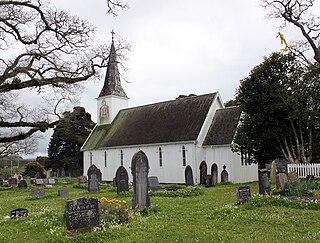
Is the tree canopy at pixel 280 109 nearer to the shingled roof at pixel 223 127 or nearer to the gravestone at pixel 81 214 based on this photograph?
the shingled roof at pixel 223 127

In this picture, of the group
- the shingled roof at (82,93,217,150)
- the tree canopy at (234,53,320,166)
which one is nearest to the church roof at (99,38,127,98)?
the shingled roof at (82,93,217,150)

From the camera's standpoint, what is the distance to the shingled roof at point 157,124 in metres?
32.4

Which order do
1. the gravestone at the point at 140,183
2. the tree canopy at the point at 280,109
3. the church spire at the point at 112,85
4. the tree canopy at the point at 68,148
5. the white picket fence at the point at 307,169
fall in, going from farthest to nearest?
the tree canopy at the point at 68,148 < the church spire at the point at 112,85 < the tree canopy at the point at 280,109 < the white picket fence at the point at 307,169 < the gravestone at the point at 140,183

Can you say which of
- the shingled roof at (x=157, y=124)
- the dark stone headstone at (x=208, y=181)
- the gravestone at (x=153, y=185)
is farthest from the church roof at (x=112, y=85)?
the gravestone at (x=153, y=185)

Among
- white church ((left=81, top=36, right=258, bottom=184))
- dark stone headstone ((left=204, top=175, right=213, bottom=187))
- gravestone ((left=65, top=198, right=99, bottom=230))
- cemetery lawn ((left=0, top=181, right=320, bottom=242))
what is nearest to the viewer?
cemetery lawn ((left=0, top=181, right=320, bottom=242))

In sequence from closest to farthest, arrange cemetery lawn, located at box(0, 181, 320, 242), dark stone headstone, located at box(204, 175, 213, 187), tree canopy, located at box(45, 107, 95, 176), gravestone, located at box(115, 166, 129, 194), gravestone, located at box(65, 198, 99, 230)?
cemetery lawn, located at box(0, 181, 320, 242), gravestone, located at box(65, 198, 99, 230), gravestone, located at box(115, 166, 129, 194), dark stone headstone, located at box(204, 175, 213, 187), tree canopy, located at box(45, 107, 95, 176)

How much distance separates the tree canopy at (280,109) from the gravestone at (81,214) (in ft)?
62.8

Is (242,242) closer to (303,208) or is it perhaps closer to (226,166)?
(303,208)

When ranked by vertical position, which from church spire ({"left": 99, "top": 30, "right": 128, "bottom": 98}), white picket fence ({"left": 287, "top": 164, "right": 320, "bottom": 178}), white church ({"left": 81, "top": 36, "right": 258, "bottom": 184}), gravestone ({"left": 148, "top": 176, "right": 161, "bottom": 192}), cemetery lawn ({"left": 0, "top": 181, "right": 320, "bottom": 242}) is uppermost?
church spire ({"left": 99, "top": 30, "right": 128, "bottom": 98})

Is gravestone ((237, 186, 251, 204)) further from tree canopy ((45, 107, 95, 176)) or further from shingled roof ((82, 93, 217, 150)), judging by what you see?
tree canopy ((45, 107, 95, 176))

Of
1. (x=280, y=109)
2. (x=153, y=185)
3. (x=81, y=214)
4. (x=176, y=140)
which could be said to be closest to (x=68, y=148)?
(x=176, y=140)

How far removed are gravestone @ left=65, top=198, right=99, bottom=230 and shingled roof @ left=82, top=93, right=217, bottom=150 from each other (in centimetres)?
2148

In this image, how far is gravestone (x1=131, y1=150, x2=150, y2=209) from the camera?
13.5 metres

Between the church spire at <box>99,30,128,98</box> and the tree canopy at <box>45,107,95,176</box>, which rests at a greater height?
the church spire at <box>99,30,128,98</box>
